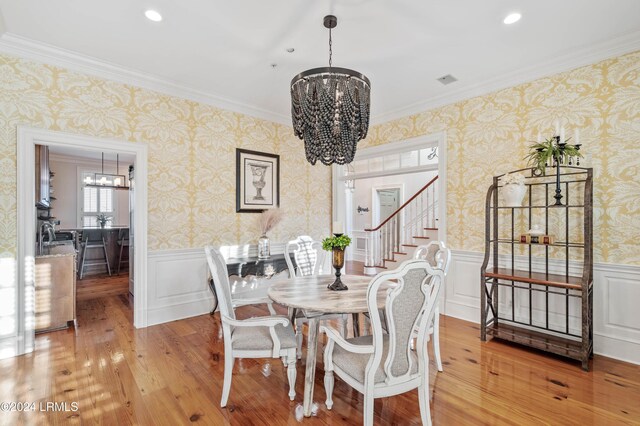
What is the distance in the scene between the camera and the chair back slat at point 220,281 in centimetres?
207

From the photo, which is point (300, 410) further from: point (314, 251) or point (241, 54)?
point (241, 54)

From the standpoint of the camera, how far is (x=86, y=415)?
6.38ft

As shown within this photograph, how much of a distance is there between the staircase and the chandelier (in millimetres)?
4140

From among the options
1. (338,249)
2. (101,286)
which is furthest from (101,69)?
(101,286)

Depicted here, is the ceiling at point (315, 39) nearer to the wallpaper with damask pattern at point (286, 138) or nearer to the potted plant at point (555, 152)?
the wallpaper with damask pattern at point (286, 138)

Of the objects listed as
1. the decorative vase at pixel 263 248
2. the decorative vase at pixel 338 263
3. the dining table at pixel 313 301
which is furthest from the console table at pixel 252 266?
the decorative vase at pixel 338 263

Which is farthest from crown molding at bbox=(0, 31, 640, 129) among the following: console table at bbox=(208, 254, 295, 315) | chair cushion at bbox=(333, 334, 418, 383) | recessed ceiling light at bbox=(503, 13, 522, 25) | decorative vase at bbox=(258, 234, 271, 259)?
chair cushion at bbox=(333, 334, 418, 383)

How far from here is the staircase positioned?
6297 millimetres

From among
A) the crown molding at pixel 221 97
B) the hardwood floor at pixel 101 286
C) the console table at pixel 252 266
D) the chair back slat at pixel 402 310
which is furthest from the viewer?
the hardwood floor at pixel 101 286

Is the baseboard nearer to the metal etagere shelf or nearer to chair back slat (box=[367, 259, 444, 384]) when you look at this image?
chair back slat (box=[367, 259, 444, 384])

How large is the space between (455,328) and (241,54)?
3.75 metres

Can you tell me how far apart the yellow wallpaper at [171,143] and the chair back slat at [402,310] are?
3003 mm

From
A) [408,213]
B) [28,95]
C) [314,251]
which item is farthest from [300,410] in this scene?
[408,213]

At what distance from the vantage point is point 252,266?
3930 mm
